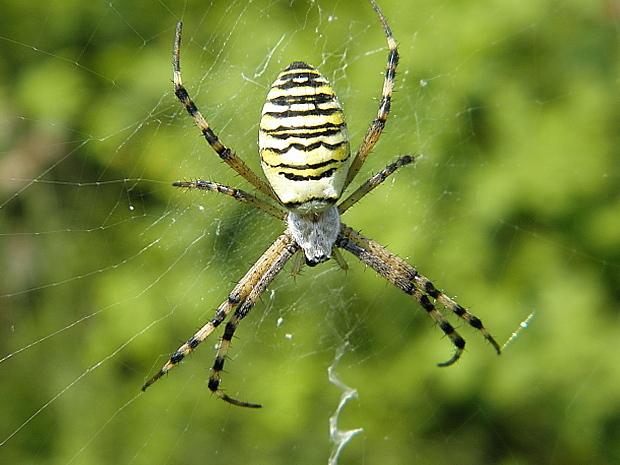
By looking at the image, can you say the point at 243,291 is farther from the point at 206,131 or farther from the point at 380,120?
the point at 380,120

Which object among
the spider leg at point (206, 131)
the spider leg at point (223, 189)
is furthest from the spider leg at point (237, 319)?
the spider leg at point (206, 131)

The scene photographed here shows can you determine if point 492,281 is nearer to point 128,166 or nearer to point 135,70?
point 128,166

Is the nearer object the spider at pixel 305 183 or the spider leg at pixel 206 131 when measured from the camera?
the spider at pixel 305 183

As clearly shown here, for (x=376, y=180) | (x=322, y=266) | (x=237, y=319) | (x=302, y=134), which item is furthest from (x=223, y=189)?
(x=322, y=266)

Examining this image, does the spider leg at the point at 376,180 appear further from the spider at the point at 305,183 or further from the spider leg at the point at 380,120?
the spider leg at the point at 380,120

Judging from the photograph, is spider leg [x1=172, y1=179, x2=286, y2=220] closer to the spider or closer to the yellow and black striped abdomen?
the spider

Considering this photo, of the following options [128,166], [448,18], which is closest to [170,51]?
[128,166]

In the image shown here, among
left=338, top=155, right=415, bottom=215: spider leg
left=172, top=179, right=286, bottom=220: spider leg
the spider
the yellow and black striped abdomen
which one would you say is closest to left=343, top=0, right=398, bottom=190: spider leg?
the spider
